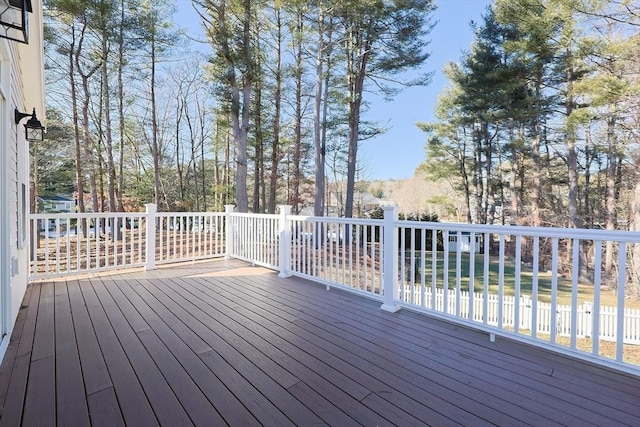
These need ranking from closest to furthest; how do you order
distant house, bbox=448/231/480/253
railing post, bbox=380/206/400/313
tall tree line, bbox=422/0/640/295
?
1. distant house, bbox=448/231/480/253
2. railing post, bbox=380/206/400/313
3. tall tree line, bbox=422/0/640/295

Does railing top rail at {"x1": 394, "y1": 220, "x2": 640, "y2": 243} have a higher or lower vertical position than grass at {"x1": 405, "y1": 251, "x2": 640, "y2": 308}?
higher

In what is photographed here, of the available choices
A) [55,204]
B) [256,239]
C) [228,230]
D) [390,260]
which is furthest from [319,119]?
[55,204]

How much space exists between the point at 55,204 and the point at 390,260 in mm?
16631

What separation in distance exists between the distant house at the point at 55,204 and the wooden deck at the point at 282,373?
44.1 feet

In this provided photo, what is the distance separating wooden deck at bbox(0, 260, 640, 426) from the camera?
151 cm

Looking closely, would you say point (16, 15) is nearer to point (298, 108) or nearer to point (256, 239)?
point (256, 239)

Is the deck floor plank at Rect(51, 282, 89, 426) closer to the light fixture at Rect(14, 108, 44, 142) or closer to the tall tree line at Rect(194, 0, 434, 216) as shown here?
the light fixture at Rect(14, 108, 44, 142)

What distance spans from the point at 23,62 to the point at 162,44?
25.7ft

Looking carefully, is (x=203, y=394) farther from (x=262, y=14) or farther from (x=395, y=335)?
(x=262, y=14)

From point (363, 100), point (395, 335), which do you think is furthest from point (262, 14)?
point (395, 335)

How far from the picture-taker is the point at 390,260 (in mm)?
3002

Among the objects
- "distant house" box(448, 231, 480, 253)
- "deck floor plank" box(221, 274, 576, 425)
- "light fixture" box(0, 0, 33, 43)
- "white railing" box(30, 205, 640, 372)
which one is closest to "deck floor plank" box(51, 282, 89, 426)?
"white railing" box(30, 205, 640, 372)

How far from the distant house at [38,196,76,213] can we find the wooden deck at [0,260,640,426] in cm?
1343

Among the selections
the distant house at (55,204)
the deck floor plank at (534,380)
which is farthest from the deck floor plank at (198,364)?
the distant house at (55,204)
